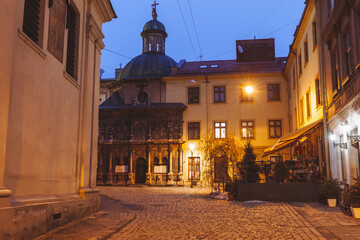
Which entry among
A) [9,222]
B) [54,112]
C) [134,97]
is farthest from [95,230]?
[134,97]

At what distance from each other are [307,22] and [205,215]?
14.6m

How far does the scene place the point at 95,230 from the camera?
9.02 meters

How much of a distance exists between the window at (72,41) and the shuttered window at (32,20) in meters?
2.21

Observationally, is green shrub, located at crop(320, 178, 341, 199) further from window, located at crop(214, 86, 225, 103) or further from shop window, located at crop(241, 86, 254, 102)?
window, located at crop(214, 86, 225, 103)

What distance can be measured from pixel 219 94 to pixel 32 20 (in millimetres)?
28245

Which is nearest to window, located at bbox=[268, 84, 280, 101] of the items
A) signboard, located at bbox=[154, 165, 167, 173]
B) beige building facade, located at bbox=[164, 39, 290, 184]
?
beige building facade, located at bbox=[164, 39, 290, 184]

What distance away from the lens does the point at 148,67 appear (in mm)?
39031

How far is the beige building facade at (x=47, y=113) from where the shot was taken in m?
7.20

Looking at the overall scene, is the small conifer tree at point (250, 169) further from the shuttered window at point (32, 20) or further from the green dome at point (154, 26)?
the green dome at point (154, 26)

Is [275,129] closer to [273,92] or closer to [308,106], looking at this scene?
[273,92]

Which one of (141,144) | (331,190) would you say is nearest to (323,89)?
(331,190)

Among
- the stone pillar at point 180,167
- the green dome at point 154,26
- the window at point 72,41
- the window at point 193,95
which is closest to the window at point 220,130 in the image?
the window at point 193,95

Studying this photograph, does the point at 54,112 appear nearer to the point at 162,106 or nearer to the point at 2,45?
the point at 2,45

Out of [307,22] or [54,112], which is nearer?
[54,112]
